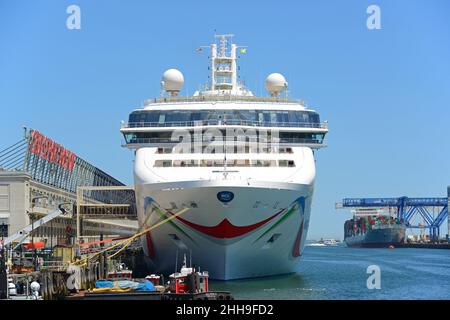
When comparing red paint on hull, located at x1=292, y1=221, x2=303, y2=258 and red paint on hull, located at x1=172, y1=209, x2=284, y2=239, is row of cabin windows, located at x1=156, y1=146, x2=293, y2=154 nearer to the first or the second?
red paint on hull, located at x1=292, y1=221, x2=303, y2=258

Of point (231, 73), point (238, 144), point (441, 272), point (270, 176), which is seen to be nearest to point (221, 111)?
point (238, 144)

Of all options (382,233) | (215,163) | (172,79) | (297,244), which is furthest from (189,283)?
(382,233)

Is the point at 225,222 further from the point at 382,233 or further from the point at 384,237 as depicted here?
the point at 382,233

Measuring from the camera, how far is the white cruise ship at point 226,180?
43.8 metres

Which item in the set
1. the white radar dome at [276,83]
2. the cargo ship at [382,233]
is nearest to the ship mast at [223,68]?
the white radar dome at [276,83]

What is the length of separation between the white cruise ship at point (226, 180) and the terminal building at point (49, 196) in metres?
7.29

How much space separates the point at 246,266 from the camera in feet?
150

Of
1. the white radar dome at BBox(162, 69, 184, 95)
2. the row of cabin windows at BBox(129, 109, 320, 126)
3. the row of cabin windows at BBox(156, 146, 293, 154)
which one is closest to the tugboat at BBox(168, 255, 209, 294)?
the row of cabin windows at BBox(156, 146, 293, 154)

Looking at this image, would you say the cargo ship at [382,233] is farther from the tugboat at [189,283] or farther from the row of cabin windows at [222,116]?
the tugboat at [189,283]

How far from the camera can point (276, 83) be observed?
2445 inches

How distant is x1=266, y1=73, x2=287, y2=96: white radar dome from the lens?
203 feet

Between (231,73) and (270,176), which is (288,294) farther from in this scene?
(231,73)

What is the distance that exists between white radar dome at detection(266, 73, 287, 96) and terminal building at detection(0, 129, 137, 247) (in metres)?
12.6
